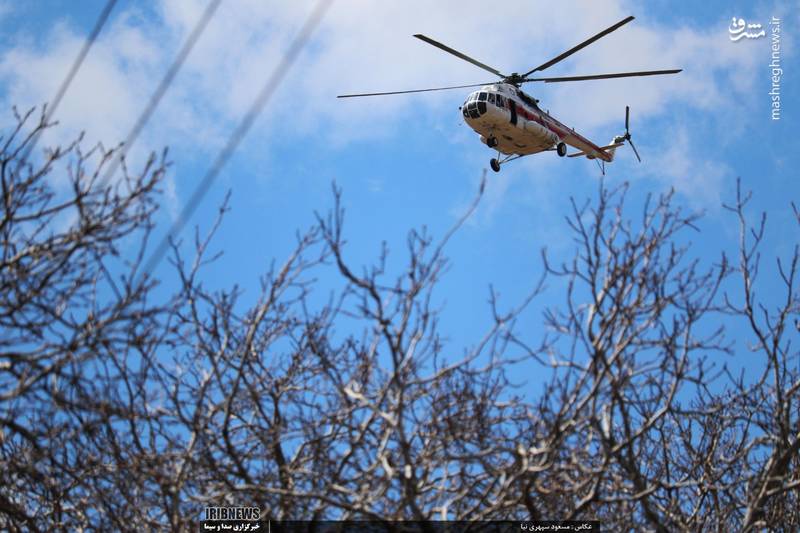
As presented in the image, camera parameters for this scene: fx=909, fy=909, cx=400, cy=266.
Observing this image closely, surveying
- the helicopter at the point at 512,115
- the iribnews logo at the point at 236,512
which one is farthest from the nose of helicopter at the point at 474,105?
the iribnews logo at the point at 236,512

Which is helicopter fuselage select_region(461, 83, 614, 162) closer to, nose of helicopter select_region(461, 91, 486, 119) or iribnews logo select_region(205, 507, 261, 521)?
nose of helicopter select_region(461, 91, 486, 119)

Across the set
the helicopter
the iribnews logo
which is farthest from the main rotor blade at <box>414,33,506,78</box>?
the iribnews logo

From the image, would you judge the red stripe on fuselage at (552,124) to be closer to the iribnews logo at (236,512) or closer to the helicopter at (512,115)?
the helicopter at (512,115)

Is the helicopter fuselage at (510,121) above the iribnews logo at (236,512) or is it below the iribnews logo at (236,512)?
above

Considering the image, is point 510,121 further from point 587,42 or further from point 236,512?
point 236,512

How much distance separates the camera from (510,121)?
2467cm

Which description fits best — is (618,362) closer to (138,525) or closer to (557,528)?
(557,528)

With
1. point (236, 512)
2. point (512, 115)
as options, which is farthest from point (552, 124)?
point (236, 512)

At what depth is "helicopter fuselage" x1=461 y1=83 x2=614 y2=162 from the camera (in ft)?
79.5

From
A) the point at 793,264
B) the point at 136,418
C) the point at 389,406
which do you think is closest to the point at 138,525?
→ the point at 136,418

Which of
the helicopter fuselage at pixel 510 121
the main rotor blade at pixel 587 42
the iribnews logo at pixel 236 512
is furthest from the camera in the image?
the helicopter fuselage at pixel 510 121

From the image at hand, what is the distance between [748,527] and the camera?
8.23 m

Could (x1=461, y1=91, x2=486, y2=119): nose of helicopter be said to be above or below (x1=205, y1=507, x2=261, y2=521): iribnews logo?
above

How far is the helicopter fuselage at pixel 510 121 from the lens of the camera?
953 inches
